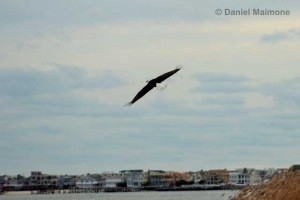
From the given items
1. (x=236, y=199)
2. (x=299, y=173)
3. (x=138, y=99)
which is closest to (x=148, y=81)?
(x=138, y=99)

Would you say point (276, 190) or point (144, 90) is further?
point (276, 190)

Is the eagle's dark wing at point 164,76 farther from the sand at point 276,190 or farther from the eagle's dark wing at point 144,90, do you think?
the sand at point 276,190

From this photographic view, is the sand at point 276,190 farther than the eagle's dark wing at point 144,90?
Yes

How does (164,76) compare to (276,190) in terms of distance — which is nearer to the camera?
(164,76)

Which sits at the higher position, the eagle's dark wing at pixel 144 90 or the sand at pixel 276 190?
the eagle's dark wing at pixel 144 90

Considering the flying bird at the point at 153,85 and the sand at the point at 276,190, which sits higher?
the flying bird at the point at 153,85

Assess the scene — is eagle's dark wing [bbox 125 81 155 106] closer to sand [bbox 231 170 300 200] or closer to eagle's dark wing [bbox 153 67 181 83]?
eagle's dark wing [bbox 153 67 181 83]

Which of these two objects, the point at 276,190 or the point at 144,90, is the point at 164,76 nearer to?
the point at 144,90

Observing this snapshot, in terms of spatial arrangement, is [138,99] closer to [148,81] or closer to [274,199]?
[148,81]

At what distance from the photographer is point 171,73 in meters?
17.5

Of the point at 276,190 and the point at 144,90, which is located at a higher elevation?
the point at 144,90

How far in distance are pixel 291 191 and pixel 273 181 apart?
30.0 inches

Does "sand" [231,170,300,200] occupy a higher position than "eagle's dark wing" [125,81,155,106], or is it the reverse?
"eagle's dark wing" [125,81,155,106]

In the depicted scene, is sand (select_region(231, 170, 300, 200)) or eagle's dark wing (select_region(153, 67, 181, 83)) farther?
sand (select_region(231, 170, 300, 200))
